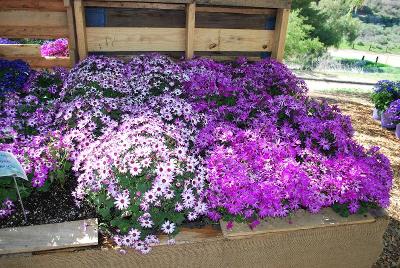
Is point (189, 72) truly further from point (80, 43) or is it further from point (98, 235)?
point (98, 235)

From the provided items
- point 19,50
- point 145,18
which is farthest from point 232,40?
point 19,50

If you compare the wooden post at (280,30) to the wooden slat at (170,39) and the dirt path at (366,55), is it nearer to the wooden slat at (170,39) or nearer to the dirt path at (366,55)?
the wooden slat at (170,39)

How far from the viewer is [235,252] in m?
2.27

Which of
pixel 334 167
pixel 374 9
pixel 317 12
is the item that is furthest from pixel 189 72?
pixel 374 9

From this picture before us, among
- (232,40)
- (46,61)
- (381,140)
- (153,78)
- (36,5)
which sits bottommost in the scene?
(381,140)

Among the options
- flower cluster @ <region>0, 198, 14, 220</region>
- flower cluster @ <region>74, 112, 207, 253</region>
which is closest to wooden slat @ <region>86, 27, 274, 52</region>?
flower cluster @ <region>74, 112, 207, 253</region>

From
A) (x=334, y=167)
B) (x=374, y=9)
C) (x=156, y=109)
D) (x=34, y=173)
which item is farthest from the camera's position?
(x=374, y=9)

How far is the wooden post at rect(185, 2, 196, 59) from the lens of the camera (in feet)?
12.5

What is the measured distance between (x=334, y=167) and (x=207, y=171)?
963 millimetres

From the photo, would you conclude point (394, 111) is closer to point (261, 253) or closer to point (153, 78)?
point (153, 78)

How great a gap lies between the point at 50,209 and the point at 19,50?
257 centimetres

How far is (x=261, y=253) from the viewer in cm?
234

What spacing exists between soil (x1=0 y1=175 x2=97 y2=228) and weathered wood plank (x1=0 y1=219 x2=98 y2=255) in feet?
0.32

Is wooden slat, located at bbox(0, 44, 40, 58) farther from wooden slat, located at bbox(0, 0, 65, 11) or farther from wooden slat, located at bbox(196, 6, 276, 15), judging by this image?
wooden slat, located at bbox(196, 6, 276, 15)
